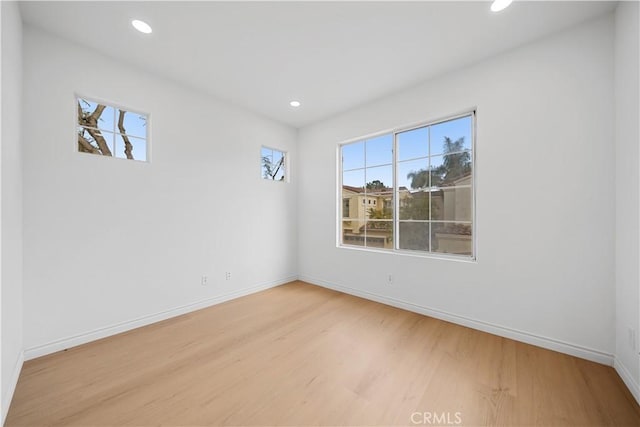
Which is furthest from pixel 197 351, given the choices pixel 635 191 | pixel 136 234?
pixel 635 191

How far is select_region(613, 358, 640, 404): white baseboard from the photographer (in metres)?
1.63

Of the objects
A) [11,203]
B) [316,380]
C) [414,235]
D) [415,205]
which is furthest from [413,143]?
[11,203]

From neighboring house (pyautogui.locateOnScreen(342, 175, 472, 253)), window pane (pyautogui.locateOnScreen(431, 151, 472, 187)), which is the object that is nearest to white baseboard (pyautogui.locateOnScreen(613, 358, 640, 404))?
neighboring house (pyautogui.locateOnScreen(342, 175, 472, 253))

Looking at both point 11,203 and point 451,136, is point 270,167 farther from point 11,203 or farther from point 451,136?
point 11,203

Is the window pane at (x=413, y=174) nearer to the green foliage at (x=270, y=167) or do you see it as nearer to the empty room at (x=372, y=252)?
the empty room at (x=372, y=252)

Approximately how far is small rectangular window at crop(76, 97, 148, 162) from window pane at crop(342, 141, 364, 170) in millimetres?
2736

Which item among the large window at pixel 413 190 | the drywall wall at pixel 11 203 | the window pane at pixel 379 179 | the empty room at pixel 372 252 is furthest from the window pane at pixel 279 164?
the drywall wall at pixel 11 203

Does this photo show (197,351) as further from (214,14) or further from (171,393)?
(214,14)

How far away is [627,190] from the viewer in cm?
179

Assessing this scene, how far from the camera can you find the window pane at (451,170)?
278cm

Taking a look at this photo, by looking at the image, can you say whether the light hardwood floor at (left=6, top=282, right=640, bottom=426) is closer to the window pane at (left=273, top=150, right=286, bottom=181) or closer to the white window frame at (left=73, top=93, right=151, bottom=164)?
the white window frame at (left=73, top=93, right=151, bottom=164)

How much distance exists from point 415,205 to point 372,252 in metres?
0.89

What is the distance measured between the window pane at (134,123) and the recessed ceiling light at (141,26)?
36.5 inches

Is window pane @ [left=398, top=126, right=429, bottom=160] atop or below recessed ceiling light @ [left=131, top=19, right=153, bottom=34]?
below
